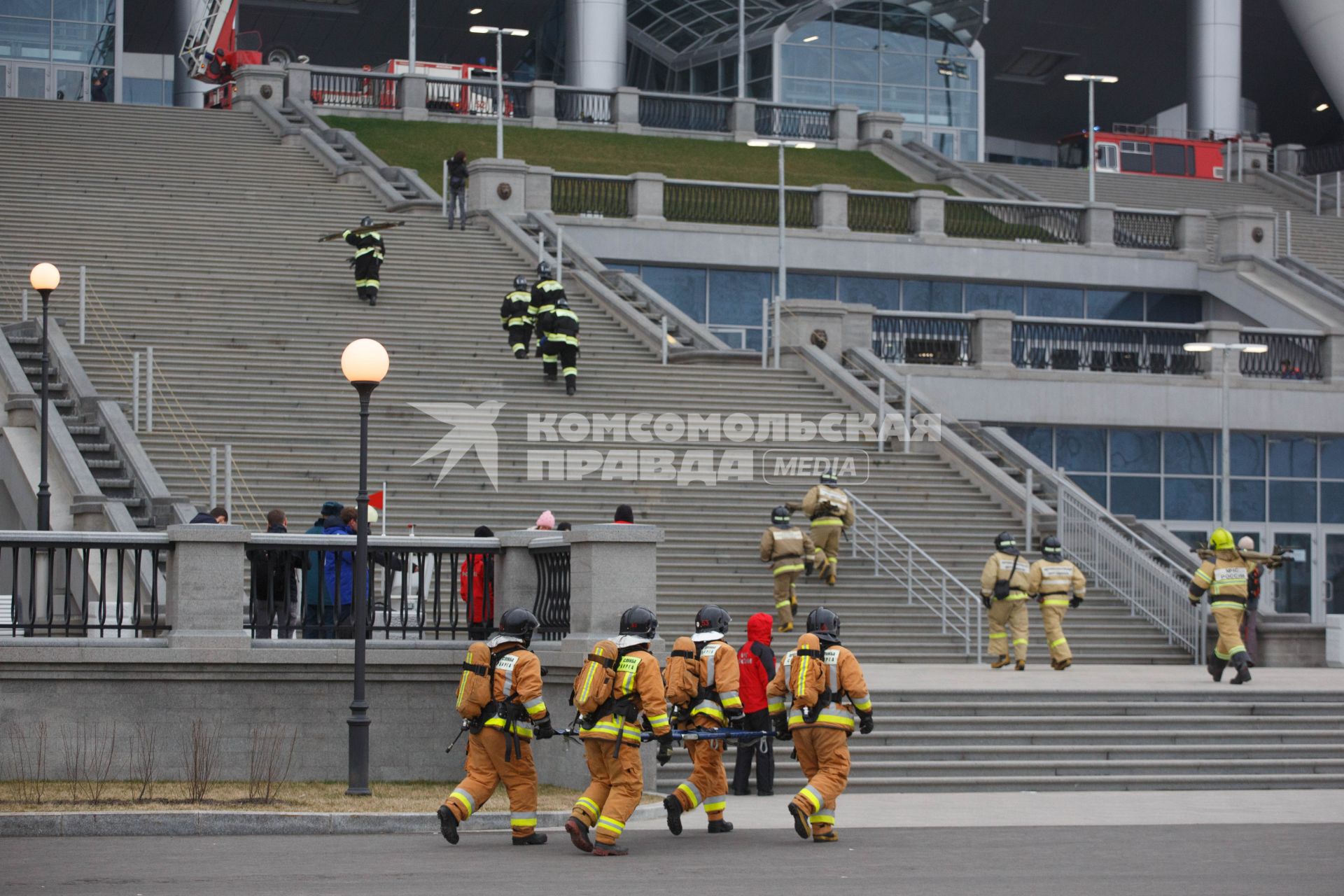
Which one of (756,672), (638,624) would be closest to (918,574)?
(756,672)

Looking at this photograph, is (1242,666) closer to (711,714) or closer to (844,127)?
(711,714)

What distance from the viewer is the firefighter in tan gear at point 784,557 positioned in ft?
70.4

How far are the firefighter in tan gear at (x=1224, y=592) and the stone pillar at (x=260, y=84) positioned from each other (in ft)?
96.9

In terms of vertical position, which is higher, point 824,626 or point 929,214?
point 929,214

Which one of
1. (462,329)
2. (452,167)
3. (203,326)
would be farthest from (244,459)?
(452,167)

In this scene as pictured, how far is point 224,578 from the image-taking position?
15.5 m

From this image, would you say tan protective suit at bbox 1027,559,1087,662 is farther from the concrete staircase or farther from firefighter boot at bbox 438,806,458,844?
firefighter boot at bbox 438,806,458,844

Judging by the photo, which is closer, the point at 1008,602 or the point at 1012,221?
the point at 1008,602

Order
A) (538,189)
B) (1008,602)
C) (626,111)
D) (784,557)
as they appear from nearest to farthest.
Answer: (1008,602)
(784,557)
(538,189)
(626,111)

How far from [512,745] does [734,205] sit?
26.7 m

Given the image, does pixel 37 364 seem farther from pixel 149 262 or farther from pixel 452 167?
pixel 452 167

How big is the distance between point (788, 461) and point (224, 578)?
11.9m

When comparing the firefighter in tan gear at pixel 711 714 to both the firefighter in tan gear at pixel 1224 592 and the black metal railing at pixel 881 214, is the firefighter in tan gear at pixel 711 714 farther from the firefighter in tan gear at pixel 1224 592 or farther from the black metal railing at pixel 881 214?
the black metal railing at pixel 881 214

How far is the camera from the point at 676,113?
51.0 metres
